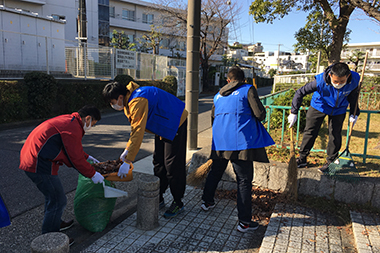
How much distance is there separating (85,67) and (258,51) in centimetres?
9737

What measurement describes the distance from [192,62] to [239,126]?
113 inches

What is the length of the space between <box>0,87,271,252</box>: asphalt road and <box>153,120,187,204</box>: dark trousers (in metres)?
1.34

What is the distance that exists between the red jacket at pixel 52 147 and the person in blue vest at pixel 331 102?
272cm

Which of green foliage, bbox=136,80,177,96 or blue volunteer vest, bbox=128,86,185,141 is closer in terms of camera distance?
blue volunteer vest, bbox=128,86,185,141

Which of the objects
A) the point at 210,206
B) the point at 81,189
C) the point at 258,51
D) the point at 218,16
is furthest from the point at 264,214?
the point at 258,51

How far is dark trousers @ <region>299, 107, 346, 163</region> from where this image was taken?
3930 millimetres

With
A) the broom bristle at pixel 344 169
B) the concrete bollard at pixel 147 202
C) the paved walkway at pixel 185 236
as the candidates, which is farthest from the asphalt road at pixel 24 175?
the broom bristle at pixel 344 169

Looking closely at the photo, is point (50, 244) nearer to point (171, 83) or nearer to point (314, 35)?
point (314, 35)

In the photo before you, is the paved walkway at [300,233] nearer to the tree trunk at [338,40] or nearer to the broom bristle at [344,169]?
the broom bristle at [344,169]

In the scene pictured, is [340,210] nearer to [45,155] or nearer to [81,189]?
[81,189]

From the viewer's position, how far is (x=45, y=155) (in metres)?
2.45

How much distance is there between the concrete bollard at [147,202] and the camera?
9.99 ft

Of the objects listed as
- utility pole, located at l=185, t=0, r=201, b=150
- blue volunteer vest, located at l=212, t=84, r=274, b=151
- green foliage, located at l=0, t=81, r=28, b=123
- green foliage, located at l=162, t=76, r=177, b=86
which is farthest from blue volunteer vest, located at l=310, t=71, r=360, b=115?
green foliage, located at l=162, t=76, r=177, b=86

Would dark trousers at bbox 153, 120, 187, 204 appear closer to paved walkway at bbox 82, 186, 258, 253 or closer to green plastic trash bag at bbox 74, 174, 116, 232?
paved walkway at bbox 82, 186, 258, 253
